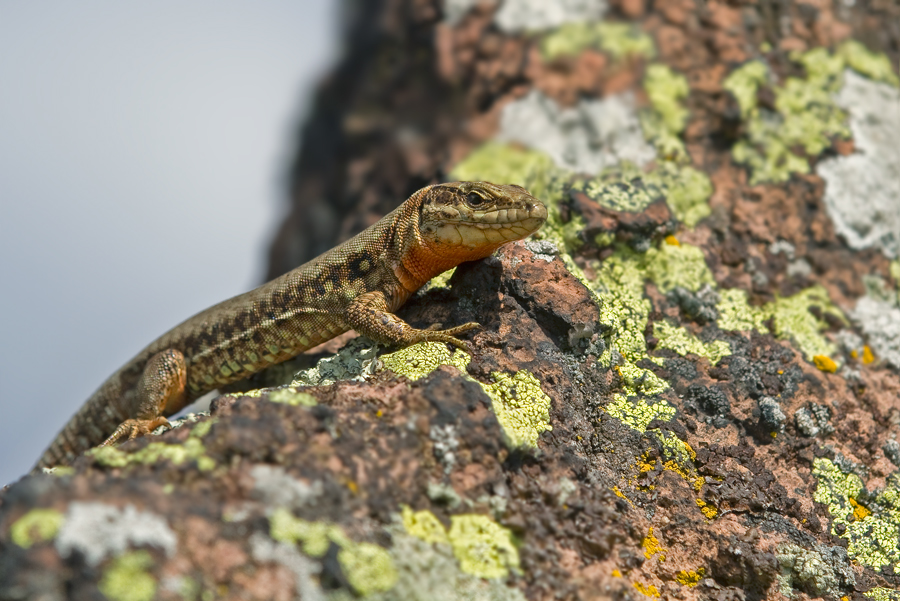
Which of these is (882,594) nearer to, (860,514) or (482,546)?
(860,514)

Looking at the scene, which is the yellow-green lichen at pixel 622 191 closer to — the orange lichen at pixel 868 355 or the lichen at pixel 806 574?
the orange lichen at pixel 868 355

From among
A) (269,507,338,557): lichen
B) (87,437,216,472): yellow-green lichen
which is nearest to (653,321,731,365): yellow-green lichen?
(269,507,338,557): lichen

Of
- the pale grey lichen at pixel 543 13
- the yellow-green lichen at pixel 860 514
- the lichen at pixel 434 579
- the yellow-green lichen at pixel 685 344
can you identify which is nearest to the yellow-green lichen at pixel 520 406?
the lichen at pixel 434 579

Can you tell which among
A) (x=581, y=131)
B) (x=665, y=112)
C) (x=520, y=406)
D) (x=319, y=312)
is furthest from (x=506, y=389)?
(x=665, y=112)

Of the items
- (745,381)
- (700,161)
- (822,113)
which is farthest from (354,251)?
(822,113)

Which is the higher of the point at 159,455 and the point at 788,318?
the point at 159,455

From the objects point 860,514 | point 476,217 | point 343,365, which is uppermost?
point 476,217

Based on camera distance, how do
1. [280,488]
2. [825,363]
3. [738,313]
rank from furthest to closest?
1. [738,313]
2. [825,363]
3. [280,488]
